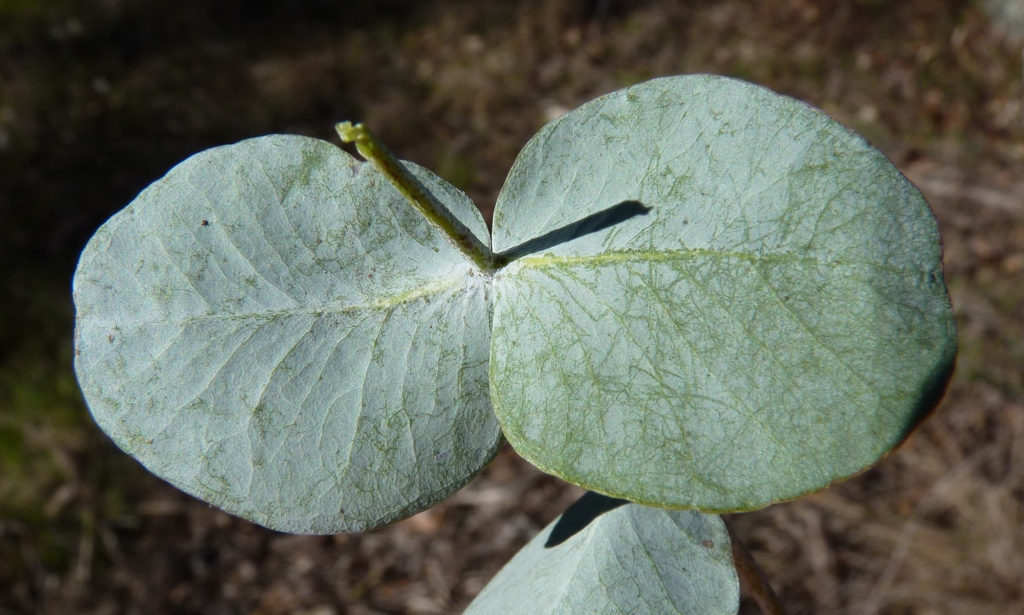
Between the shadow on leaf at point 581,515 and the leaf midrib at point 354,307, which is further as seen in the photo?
the shadow on leaf at point 581,515

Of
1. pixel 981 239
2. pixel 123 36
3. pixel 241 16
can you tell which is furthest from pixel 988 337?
pixel 123 36

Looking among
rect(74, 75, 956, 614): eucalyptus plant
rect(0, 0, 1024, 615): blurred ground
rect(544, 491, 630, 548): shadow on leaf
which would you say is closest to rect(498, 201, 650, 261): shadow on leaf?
rect(74, 75, 956, 614): eucalyptus plant

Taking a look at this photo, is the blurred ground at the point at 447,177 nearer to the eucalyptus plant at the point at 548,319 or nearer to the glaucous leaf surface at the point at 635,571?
the glaucous leaf surface at the point at 635,571

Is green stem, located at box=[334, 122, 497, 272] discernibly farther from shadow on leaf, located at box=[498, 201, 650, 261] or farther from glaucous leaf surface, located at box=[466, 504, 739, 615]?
glaucous leaf surface, located at box=[466, 504, 739, 615]

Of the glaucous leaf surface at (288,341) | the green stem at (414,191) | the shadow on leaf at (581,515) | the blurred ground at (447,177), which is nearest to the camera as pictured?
the green stem at (414,191)

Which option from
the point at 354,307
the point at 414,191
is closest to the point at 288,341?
the point at 354,307

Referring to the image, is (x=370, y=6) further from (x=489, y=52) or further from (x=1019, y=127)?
(x=1019, y=127)

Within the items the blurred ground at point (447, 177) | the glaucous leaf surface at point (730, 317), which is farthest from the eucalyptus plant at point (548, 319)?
the blurred ground at point (447, 177)

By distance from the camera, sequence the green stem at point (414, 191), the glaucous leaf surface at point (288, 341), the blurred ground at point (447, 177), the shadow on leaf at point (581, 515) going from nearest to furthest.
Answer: the green stem at point (414, 191), the glaucous leaf surface at point (288, 341), the shadow on leaf at point (581, 515), the blurred ground at point (447, 177)
